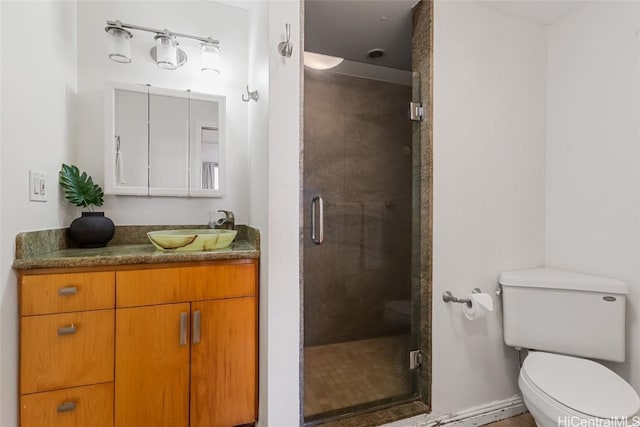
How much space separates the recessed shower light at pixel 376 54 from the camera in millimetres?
2025

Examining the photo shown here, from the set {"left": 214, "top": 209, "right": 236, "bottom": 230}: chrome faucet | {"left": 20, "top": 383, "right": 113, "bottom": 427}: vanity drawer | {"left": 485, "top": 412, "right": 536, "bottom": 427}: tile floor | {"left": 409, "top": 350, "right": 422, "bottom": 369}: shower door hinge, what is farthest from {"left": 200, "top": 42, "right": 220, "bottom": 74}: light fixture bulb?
{"left": 485, "top": 412, "right": 536, "bottom": 427}: tile floor

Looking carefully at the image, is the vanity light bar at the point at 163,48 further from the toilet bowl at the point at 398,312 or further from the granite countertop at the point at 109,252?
the toilet bowl at the point at 398,312

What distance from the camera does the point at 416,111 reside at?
155 centimetres

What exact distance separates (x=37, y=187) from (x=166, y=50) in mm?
953

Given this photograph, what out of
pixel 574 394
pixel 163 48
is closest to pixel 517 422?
pixel 574 394

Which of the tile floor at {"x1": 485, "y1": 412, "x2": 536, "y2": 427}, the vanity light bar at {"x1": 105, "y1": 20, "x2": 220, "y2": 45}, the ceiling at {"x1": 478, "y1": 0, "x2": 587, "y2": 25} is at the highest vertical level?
the ceiling at {"x1": 478, "y1": 0, "x2": 587, "y2": 25}

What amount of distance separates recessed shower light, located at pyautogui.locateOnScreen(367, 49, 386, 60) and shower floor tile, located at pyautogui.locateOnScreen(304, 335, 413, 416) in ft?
6.36

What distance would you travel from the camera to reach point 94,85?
1529 mm

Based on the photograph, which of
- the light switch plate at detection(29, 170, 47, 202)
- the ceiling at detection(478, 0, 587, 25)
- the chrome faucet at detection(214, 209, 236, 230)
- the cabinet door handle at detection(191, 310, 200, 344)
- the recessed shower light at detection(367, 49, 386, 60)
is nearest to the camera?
the light switch plate at detection(29, 170, 47, 202)

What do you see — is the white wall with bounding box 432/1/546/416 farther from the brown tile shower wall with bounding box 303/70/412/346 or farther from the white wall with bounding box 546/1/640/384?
the brown tile shower wall with bounding box 303/70/412/346

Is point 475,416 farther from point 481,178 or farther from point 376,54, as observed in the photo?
point 376,54

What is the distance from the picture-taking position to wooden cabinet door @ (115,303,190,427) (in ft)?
3.85

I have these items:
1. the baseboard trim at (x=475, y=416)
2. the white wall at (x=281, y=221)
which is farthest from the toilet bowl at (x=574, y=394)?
the white wall at (x=281, y=221)

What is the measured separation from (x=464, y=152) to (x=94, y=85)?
6.72ft
